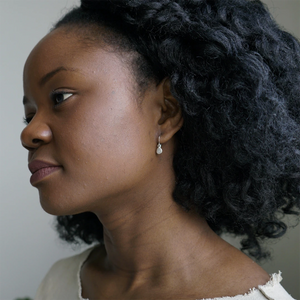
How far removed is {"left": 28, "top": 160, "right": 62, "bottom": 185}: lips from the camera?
0.83m

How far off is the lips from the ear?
0.25m

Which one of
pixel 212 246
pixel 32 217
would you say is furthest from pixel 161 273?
pixel 32 217

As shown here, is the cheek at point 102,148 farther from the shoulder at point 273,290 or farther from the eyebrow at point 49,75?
the shoulder at point 273,290

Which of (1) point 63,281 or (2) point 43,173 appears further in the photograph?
(1) point 63,281

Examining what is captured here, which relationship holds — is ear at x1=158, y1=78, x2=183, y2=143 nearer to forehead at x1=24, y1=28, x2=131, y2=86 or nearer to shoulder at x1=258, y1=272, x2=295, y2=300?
forehead at x1=24, y1=28, x2=131, y2=86

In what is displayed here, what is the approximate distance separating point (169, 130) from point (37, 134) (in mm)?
295

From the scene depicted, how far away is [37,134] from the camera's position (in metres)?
0.83

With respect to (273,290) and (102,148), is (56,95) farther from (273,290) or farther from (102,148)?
(273,290)

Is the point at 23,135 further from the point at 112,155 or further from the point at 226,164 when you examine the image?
the point at 226,164

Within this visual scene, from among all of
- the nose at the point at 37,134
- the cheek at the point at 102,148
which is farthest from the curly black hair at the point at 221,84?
the nose at the point at 37,134

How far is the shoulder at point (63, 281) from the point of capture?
111 centimetres

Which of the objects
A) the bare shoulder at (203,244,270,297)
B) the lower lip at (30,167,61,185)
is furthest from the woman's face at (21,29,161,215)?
the bare shoulder at (203,244,270,297)

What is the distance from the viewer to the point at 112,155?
32.5 inches

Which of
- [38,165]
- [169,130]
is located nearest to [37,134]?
[38,165]
